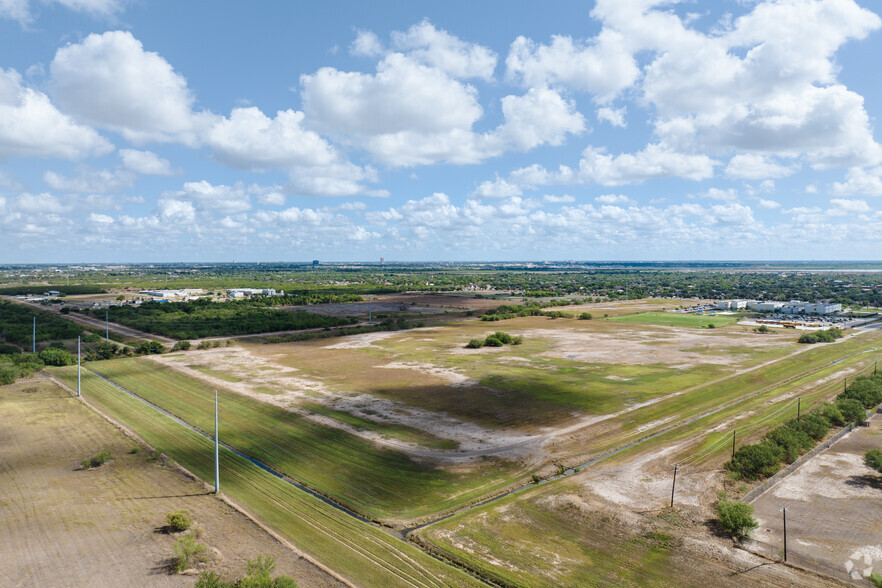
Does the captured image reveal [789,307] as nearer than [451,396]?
No

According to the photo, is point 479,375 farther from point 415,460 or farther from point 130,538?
point 130,538

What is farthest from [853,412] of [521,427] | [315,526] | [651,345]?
[315,526]

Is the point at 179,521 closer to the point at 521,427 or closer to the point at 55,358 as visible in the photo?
the point at 521,427

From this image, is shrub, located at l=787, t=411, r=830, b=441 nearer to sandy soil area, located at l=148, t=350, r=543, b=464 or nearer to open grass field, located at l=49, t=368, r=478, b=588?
sandy soil area, located at l=148, t=350, r=543, b=464

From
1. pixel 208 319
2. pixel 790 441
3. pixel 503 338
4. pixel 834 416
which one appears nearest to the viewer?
pixel 790 441

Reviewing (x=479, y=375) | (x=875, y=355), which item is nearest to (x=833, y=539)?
(x=479, y=375)

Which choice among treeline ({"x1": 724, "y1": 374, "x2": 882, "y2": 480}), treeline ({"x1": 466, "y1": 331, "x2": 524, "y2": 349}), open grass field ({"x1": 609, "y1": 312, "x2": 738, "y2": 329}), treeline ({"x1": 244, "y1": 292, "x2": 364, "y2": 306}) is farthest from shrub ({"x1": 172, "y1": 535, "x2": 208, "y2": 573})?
treeline ({"x1": 244, "y1": 292, "x2": 364, "y2": 306})

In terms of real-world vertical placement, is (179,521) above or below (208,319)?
below

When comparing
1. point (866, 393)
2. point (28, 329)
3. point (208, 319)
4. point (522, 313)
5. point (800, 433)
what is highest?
point (866, 393)
